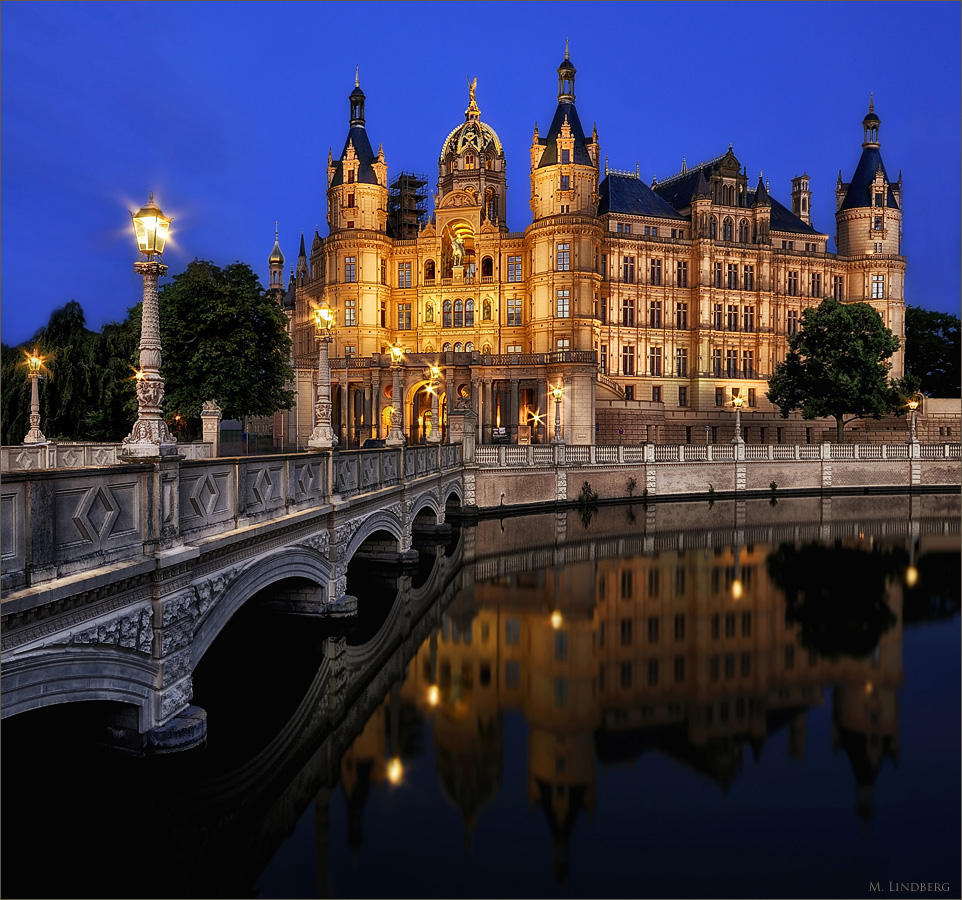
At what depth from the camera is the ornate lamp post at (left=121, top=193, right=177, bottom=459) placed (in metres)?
8.59

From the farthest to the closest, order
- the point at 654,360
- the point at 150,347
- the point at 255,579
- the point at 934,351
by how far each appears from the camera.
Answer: the point at 934,351 → the point at 654,360 → the point at 255,579 → the point at 150,347

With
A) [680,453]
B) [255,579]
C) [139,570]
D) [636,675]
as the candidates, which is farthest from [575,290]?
[139,570]

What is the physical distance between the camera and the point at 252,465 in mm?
11500

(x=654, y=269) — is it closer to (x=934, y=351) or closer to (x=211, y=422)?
(x=934, y=351)

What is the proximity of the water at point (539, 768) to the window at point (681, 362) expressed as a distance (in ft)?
167

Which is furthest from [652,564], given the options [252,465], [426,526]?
[252,465]

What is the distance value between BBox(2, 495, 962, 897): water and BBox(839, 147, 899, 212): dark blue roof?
6534 centimetres

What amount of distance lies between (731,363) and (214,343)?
50.4 metres

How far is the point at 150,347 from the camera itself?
9078mm

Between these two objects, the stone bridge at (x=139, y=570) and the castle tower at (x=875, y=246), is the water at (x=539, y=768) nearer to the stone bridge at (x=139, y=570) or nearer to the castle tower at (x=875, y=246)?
the stone bridge at (x=139, y=570)

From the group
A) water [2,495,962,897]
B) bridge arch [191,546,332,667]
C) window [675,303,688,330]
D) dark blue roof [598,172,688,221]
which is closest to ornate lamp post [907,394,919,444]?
window [675,303,688,330]

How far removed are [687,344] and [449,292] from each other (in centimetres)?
2302

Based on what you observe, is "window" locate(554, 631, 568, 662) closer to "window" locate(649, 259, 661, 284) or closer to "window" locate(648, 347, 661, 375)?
"window" locate(648, 347, 661, 375)

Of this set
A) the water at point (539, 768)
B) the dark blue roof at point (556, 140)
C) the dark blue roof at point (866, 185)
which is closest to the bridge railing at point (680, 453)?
the water at point (539, 768)
